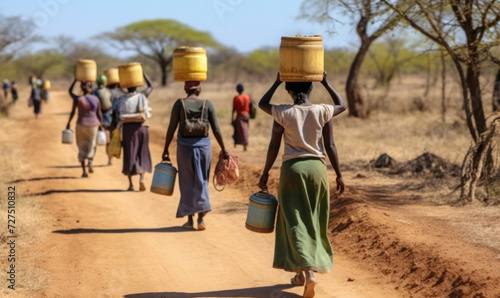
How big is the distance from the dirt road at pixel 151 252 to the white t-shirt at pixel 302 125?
1.09 meters

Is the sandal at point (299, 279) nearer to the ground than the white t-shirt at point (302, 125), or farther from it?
nearer to the ground

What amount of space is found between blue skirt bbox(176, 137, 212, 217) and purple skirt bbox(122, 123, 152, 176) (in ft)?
7.21

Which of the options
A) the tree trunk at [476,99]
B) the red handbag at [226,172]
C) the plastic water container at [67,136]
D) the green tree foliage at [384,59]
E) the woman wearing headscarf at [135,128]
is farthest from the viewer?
the green tree foliage at [384,59]

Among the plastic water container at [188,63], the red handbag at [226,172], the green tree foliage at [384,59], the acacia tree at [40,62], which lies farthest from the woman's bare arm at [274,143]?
the acacia tree at [40,62]

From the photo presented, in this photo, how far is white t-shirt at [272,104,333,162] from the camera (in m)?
4.80

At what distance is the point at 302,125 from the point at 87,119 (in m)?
6.49

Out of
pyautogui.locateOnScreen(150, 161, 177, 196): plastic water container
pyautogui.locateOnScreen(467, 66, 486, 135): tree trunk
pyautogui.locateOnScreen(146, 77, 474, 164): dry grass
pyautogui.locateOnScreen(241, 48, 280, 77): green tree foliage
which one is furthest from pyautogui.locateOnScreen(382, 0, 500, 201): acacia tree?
pyautogui.locateOnScreen(241, 48, 280, 77): green tree foliage

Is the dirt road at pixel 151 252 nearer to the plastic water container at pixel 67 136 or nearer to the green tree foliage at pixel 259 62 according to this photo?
the plastic water container at pixel 67 136

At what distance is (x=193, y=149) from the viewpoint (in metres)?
7.08

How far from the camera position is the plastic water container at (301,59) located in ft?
15.5

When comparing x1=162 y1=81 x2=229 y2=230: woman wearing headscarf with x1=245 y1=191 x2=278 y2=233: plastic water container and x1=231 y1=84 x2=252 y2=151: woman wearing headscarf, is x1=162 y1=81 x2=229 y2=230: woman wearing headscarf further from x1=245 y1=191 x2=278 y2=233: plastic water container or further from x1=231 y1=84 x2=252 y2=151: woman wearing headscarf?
x1=231 y1=84 x2=252 y2=151: woman wearing headscarf

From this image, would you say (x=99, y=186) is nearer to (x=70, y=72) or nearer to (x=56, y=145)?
(x=56, y=145)

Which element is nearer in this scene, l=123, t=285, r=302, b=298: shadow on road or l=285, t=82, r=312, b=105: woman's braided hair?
l=285, t=82, r=312, b=105: woman's braided hair

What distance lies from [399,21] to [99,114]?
4.80 metres
